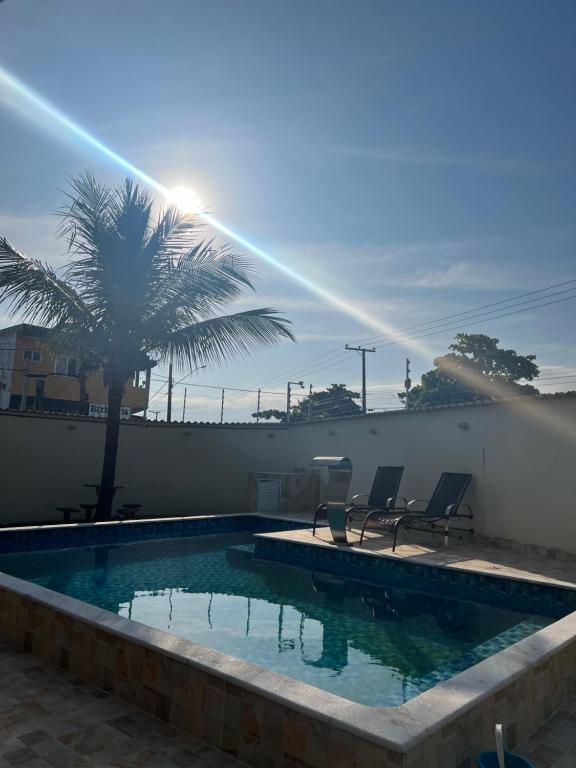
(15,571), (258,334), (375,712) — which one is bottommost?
(15,571)

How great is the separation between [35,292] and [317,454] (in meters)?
8.22

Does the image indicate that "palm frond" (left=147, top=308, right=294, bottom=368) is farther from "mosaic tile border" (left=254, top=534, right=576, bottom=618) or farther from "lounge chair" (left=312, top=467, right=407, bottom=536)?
"mosaic tile border" (left=254, top=534, right=576, bottom=618)

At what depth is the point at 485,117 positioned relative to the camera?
29.1 ft

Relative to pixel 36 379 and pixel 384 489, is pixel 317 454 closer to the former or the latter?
pixel 384 489

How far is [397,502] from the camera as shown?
38.4 ft

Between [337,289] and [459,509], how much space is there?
6.25 m

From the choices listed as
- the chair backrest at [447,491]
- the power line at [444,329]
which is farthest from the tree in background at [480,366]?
the chair backrest at [447,491]

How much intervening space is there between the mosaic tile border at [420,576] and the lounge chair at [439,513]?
2.21 ft

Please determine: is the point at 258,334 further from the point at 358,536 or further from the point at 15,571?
the point at 15,571

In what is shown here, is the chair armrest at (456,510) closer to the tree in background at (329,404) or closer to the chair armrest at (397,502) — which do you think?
the chair armrest at (397,502)

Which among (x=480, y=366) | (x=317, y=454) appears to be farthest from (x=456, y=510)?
(x=480, y=366)

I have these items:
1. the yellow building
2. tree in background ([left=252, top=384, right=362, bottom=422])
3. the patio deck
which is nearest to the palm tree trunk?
the patio deck

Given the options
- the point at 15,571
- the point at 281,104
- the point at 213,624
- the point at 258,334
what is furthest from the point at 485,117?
the point at 15,571

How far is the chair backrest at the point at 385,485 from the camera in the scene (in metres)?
11.3
